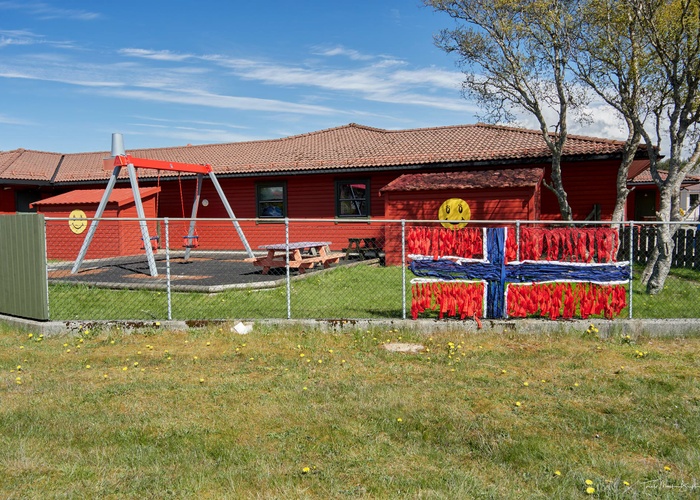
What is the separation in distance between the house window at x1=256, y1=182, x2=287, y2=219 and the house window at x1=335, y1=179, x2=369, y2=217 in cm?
Result: 202

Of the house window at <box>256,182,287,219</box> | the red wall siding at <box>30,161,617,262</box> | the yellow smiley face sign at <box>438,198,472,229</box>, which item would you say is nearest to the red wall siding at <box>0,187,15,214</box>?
the red wall siding at <box>30,161,617,262</box>

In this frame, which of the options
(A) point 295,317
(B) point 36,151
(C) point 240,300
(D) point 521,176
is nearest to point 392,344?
(A) point 295,317

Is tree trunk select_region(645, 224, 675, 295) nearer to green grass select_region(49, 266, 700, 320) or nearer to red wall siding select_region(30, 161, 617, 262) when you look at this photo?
green grass select_region(49, 266, 700, 320)

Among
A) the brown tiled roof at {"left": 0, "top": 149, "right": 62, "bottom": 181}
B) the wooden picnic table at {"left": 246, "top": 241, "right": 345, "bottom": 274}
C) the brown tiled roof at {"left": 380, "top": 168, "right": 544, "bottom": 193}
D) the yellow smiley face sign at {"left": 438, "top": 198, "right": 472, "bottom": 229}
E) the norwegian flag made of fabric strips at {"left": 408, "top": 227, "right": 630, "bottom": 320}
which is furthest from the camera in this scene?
the brown tiled roof at {"left": 0, "top": 149, "right": 62, "bottom": 181}

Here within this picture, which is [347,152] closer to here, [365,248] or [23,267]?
[365,248]

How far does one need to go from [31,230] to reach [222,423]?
5176 mm

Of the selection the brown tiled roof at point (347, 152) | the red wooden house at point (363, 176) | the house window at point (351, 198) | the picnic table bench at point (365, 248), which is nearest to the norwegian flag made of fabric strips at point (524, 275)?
the red wooden house at point (363, 176)

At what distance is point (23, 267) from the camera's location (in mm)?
8117

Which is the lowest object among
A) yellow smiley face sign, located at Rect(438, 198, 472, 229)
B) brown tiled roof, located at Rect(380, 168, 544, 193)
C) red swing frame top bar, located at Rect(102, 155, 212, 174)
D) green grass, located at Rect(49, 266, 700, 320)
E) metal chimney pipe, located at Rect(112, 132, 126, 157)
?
green grass, located at Rect(49, 266, 700, 320)

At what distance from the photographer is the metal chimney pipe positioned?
45.1 feet

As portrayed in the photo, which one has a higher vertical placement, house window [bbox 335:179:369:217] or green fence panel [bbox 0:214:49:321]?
house window [bbox 335:179:369:217]

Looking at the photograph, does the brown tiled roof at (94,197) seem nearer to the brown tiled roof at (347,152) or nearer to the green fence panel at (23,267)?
the brown tiled roof at (347,152)

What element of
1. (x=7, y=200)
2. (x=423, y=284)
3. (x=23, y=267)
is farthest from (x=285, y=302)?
(x=7, y=200)

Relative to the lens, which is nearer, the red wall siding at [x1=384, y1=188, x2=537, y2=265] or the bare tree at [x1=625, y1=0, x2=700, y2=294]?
the bare tree at [x1=625, y1=0, x2=700, y2=294]
